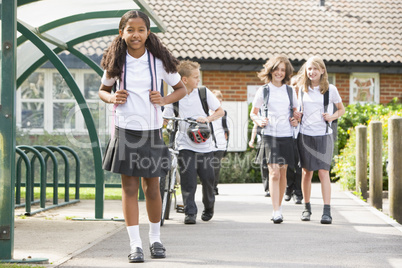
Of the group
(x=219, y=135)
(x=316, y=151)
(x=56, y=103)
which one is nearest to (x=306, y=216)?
(x=316, y=151)

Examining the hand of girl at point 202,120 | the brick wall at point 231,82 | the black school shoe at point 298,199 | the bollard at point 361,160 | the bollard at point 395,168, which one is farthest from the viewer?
the brick wall at point 231,82

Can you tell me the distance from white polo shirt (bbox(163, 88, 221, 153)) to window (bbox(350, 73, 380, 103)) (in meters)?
A: 13.0

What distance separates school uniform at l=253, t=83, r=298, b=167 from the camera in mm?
8039

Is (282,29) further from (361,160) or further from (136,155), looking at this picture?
(136,155)

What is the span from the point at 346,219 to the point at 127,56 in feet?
13.5

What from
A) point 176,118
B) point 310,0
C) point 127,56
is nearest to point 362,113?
point 310,0

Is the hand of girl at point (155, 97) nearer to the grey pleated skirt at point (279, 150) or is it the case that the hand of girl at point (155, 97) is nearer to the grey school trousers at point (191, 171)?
the grey school trousers at point (191, 171)

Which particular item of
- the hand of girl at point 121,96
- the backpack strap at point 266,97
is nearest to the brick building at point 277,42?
the backpack strap at point 266,97

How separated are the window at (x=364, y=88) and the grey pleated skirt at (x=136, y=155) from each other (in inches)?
614

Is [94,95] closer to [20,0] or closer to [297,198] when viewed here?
[297,198]

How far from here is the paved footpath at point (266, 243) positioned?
212 inches

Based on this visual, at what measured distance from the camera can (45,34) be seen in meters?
9.13

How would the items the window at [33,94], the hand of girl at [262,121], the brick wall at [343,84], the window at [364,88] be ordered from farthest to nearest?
the window at [364,88]
the brick wall at [343,84]
the window at [33,94]
the hand of girl at [262,121]

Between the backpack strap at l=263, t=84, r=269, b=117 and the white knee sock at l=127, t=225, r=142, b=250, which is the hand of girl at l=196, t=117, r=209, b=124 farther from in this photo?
the white knee sock at l=127, t=225, r=142, b=250
